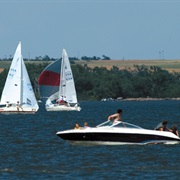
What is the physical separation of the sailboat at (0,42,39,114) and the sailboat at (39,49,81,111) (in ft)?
22.4

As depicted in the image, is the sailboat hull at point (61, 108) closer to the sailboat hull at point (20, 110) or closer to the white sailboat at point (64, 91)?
the white sailboat at point (64, 91)

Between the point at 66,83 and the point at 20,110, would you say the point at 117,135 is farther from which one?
the point at 66,83

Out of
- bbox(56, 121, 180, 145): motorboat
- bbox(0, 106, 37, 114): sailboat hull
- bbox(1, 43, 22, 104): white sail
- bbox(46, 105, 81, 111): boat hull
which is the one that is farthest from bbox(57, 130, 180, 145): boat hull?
bbox(46, 105, 81, 111): boat hull

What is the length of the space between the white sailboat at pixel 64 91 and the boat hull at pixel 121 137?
56.5 metres

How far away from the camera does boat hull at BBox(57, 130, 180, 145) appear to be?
4228 centimetres

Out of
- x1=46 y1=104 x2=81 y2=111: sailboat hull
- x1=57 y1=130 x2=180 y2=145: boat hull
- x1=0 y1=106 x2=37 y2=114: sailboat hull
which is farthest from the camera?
x1=46 y1=104 x2=81 y2=111: sailboat hull

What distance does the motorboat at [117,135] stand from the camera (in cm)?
4216

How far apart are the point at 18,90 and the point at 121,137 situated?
49.9 m

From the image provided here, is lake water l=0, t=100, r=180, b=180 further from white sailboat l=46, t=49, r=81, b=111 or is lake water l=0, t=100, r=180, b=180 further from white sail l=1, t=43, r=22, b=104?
white sailboat l=46, t=49, r=81, b=111

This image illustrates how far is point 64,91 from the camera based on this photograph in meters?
99.4

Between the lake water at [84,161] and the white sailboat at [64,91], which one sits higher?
the white sailboat at [64,91]

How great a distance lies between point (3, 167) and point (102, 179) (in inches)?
197

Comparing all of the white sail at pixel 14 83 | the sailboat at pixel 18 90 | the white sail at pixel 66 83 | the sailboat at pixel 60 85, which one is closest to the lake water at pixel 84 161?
the white sail at pixel 14 83

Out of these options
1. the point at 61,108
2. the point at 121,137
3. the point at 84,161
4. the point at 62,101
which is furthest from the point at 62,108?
the point at 84,161
